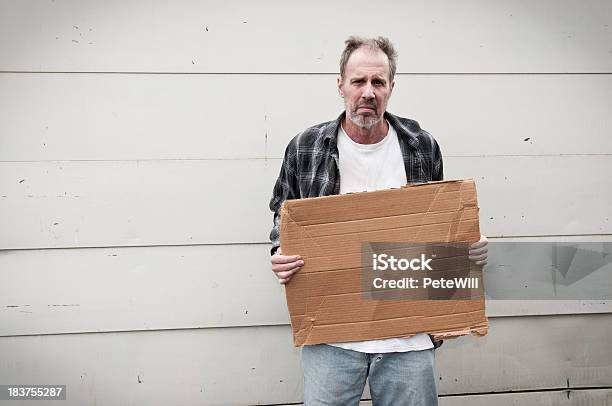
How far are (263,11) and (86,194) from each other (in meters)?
0.87

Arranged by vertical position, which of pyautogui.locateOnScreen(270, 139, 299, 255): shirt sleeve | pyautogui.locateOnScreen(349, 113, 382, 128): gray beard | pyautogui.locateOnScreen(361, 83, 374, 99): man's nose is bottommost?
pyautogui.locateOnScreen(270, 139, 299, 255): shirt sleeve

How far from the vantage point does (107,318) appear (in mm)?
2295

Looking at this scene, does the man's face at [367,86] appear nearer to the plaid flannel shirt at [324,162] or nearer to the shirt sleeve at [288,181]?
the plaid flannel shirt at [324,162]

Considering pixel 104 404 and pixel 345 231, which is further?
pixel 104 404

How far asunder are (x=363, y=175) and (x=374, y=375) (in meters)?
0.53

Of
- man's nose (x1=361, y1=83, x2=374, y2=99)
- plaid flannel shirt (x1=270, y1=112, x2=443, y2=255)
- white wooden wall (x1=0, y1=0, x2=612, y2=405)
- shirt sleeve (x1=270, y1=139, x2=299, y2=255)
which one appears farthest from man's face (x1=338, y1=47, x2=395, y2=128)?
white wooden wall (x1=0, y1=0, x2=612, y2=405)

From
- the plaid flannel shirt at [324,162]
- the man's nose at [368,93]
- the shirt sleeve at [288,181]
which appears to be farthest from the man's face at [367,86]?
the shirt sleeve at [288,181]

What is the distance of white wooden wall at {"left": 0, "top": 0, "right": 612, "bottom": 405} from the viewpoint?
2.24 meters

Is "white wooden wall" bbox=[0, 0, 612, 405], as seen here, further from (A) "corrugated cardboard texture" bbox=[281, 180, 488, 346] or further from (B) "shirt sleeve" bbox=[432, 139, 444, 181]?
(A) "corrugated cardboard texture" bbox=[281, 180, 488, 346]

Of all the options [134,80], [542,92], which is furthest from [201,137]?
[542,92]

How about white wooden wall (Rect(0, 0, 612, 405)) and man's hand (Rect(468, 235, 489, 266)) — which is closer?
man's hand (Rect(468, 235, 489, 266))

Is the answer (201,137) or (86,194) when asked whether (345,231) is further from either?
(86,194)

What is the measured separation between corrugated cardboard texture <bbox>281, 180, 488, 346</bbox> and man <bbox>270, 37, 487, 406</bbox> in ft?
0.16

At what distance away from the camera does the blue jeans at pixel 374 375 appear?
5.58 feet
